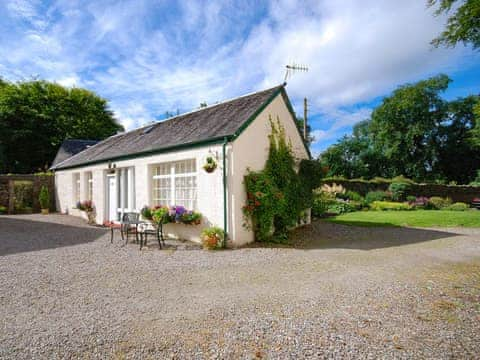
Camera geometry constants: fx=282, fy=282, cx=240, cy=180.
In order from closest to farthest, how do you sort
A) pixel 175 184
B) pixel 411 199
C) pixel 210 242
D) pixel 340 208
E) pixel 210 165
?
1. pixel 210 242
2. pixel 210 165
3. pixel 175 184
4. pixel 340 208
5. pixel 411 199

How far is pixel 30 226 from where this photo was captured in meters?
12.1

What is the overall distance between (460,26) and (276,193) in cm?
1267

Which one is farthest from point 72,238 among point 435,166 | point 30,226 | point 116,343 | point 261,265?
point 435,166

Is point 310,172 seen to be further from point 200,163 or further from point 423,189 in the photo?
point 423,189

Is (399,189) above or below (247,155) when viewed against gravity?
below

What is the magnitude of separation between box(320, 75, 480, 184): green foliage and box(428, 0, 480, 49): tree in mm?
20584

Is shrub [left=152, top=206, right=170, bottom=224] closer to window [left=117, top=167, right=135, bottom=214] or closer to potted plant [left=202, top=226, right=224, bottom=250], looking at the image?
potted plant [left=202, top=226, right=224, bottom=250]

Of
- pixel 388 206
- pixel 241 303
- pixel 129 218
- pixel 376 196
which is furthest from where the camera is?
pixel 376 196

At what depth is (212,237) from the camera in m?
7.72

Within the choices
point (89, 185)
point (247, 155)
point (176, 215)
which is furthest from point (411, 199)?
point (89, 185)

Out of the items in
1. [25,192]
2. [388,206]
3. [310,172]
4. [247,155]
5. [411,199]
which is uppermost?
[247,155]

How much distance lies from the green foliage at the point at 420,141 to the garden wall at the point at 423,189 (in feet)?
34.5

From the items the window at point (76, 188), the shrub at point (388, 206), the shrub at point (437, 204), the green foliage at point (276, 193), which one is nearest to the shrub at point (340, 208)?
the shrub at point (388, 206)

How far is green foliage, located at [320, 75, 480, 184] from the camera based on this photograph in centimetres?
3388
